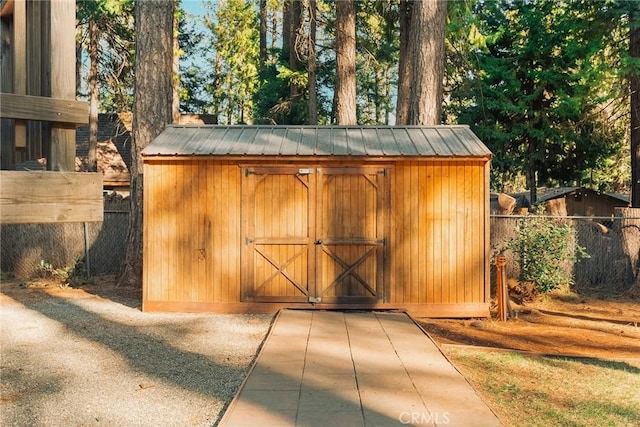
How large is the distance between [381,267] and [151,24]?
22.2 ft

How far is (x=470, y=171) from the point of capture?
955 centimetres

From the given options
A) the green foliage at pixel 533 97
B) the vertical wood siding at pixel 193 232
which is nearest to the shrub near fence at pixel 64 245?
the vertical wood siding at pixel 193 232

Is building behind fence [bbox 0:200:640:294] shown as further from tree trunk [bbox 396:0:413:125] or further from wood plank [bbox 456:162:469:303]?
tree trunk [bbox 396:0:413:125]

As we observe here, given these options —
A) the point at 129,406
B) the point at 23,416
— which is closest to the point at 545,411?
the point at 129,406

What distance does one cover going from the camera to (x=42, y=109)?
6.95ft

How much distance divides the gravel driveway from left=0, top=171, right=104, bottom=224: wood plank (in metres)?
3.07

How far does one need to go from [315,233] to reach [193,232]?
6.33 ft

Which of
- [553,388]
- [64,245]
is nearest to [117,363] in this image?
Answer: [553,388]

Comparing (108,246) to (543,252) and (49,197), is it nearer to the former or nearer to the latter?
(543,252)

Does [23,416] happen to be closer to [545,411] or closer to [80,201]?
[80,201]

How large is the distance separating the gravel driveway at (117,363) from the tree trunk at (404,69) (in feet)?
29.5

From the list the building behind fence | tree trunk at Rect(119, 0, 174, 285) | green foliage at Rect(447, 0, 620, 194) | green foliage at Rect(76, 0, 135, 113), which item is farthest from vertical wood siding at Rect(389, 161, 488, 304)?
green foliage at Rect(76, 0, 135, 113)

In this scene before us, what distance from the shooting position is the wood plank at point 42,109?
6.72 ft

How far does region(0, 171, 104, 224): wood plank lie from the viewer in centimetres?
194
